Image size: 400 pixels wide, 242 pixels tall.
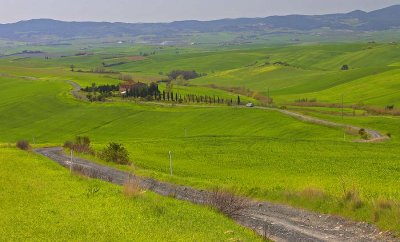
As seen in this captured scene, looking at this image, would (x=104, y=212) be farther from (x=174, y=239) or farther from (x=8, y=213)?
(x=174, y=239)

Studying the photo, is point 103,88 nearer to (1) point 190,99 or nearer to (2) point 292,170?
(1) point 190,99

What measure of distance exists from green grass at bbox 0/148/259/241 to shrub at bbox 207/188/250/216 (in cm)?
64

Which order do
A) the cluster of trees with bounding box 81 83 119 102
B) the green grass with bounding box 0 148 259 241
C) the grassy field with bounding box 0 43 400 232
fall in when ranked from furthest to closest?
the cluster of trees with bounding box 81 83 119 102, the grassy field with bounding box 0 43 400 232, the green grass with bounding box 0 148 259 241

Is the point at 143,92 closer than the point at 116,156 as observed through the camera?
No

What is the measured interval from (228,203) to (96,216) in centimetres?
610

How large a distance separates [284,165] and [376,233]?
24.1 m

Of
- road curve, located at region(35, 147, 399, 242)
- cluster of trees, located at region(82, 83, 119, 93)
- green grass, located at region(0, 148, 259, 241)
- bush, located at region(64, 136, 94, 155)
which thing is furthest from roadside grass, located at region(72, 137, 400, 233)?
cluster of trees, located at region(82, 83, 119, 93)

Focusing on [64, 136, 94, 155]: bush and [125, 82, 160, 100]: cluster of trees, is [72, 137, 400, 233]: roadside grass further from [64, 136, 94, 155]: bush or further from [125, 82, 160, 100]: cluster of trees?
[125, 82, 160, 100]: cluster of trees

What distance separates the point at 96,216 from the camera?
2211 centimetres

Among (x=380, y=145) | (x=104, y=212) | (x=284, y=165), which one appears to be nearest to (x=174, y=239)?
(x=104, y=212)

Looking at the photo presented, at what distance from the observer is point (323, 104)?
451ft

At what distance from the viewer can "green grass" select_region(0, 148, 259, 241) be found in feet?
62.5

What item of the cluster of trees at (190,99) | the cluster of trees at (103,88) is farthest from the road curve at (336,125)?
the cluster of trees at (103,88)

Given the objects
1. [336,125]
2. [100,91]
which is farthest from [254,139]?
[100,91]
